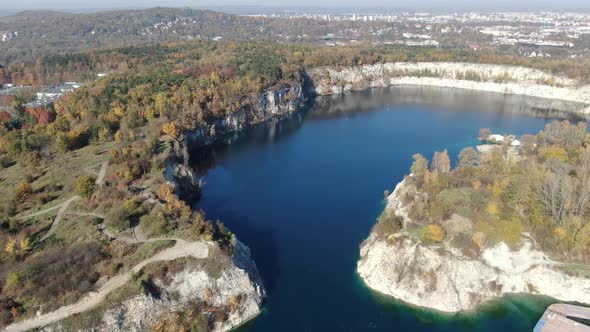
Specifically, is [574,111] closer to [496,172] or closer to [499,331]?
[496,172]

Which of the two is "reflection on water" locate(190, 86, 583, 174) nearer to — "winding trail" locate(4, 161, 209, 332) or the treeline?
the treeline

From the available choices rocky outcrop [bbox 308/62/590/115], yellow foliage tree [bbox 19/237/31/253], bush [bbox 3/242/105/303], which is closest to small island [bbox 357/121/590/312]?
bush [bbox 3/242/105/303]

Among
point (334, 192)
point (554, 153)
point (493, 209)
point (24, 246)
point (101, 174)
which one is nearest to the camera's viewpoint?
point (24, 246)

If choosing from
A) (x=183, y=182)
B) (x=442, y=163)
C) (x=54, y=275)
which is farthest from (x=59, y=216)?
(x=442, y=163)

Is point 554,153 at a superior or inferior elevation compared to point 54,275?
superior

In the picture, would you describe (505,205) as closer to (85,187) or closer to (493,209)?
(493,209)

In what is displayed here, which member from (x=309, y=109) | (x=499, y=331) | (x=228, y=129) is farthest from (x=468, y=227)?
(x=309, y=109)
